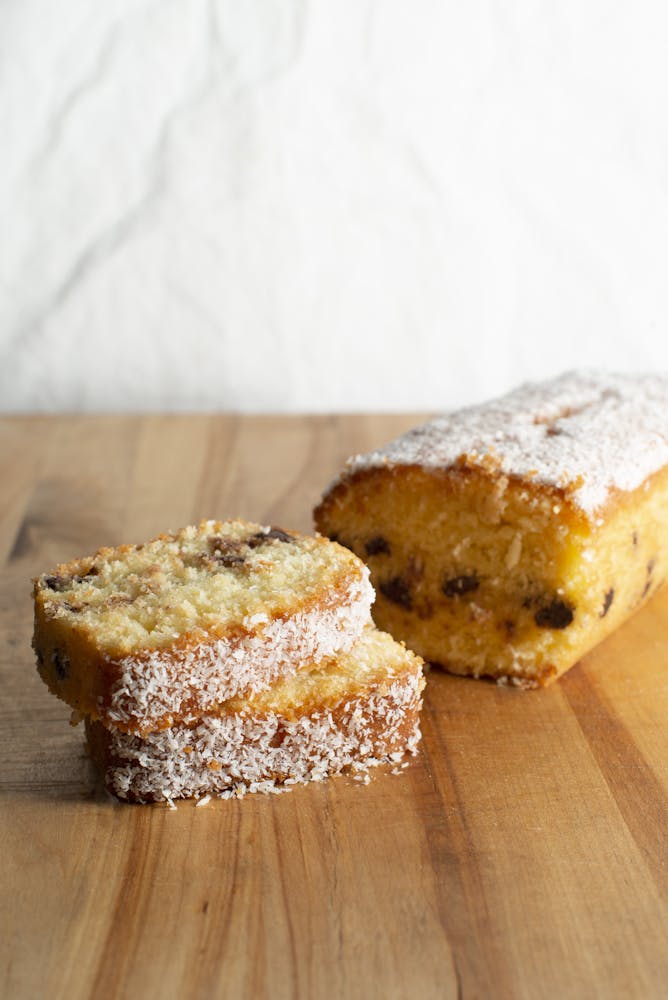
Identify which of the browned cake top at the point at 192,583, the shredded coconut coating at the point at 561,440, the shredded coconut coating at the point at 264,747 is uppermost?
the shredded coconut coating at the point at 561,440

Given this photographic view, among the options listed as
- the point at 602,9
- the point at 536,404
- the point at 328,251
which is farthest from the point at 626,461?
the point at 602,9

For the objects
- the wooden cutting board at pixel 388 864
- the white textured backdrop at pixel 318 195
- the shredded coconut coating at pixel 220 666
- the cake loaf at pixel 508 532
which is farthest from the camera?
the white textured backdrop at pixel 318 195

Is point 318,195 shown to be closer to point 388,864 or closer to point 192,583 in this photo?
point 192,583

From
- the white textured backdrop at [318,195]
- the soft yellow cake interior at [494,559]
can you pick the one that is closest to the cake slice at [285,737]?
the soft yellow cake interior at [494,559]

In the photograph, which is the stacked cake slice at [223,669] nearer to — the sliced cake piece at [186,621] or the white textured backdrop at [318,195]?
the sliced cake piece at [186,621]

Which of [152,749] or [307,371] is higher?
[152,749]

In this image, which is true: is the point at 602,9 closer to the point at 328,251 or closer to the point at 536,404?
the point at 328,251

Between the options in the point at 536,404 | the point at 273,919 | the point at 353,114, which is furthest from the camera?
the point at 353,114

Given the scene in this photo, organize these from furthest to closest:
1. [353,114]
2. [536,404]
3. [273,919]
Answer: [353,114]
[536,404]
[273,919]
